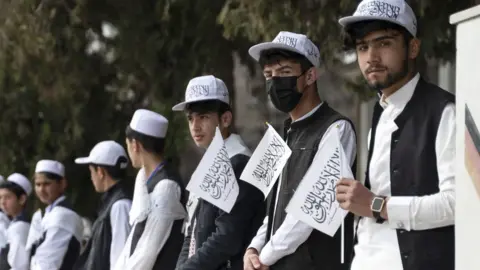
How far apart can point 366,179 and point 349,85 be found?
380 cm

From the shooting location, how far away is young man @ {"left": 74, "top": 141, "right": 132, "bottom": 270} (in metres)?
7.29

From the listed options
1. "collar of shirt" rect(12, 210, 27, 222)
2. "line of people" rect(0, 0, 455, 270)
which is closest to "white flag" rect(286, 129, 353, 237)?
"line of people" rect(0, 0, 455, 270)

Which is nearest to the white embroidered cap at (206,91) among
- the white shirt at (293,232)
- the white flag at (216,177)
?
the white flag at (216,177)

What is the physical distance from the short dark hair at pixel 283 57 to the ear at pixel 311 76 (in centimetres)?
2

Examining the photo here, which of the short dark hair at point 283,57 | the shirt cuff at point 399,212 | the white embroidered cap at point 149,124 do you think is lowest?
the shirt cuff at point 399,212

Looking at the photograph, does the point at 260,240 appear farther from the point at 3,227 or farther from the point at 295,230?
the point at 3,227

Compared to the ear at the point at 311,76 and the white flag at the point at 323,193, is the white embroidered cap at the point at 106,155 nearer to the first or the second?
the ear at the point at 311,76

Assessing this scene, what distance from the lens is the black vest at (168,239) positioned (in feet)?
22.2

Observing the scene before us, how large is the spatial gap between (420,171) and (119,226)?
3494mm

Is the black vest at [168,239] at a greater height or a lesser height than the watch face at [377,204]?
lesser

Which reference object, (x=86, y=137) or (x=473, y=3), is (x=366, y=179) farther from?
(x=86, y=137)

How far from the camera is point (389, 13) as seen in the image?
4.45 m

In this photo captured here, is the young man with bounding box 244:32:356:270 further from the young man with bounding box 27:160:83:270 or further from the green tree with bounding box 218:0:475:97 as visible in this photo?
the young man with bounding box 27:160:83:270

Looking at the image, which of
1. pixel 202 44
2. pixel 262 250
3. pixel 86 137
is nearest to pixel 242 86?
pixel 86 137
